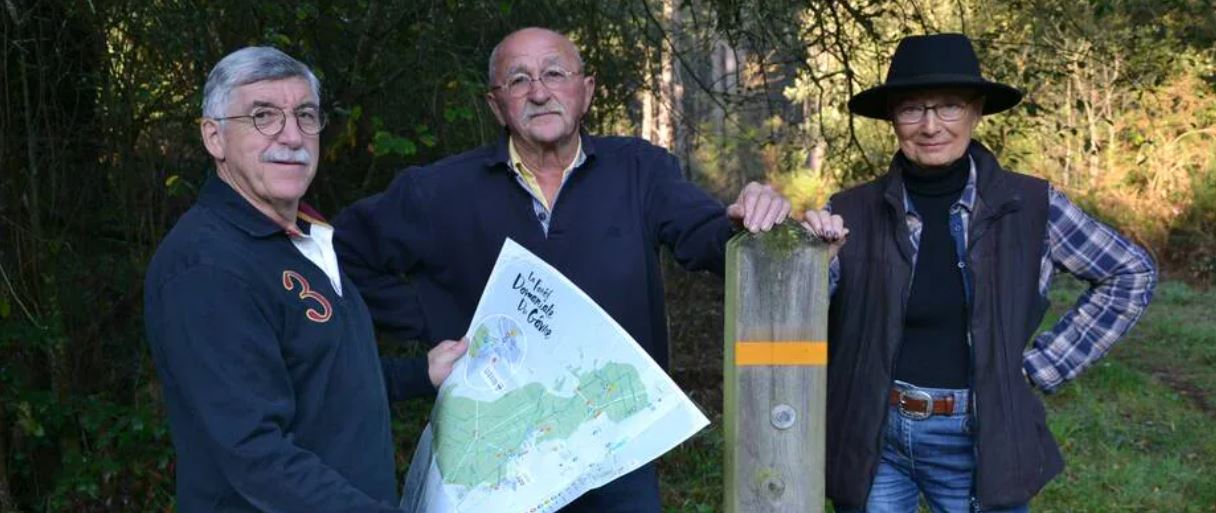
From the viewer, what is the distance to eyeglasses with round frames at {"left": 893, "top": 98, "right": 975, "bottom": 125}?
125 inches

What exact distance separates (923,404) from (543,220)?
1.08 meters

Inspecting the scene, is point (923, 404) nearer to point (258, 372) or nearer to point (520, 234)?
point (520, 234)

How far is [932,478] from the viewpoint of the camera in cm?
318

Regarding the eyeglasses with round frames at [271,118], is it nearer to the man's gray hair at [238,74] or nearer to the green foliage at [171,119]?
the man's gray hair at [238,74]

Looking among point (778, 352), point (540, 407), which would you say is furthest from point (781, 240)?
point (540, 407)

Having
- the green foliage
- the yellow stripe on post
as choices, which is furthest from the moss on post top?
the green foliage

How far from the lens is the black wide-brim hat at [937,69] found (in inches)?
124

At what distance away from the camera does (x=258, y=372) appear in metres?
2.07

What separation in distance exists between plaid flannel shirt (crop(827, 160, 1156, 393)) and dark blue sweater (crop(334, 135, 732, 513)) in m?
0.51

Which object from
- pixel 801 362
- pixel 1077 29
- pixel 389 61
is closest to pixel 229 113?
pixel 801 362

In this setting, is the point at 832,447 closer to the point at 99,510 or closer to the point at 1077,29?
the point at 99,510

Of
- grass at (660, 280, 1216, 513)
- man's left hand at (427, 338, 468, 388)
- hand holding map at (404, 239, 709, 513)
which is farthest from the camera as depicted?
grass at (660, 280, 1216, 513)

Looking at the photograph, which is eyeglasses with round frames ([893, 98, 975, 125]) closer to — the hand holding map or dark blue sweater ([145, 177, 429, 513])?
the hand holding map

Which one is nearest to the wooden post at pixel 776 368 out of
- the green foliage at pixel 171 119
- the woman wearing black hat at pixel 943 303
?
the woman wearing black hat at pixel 943 303
